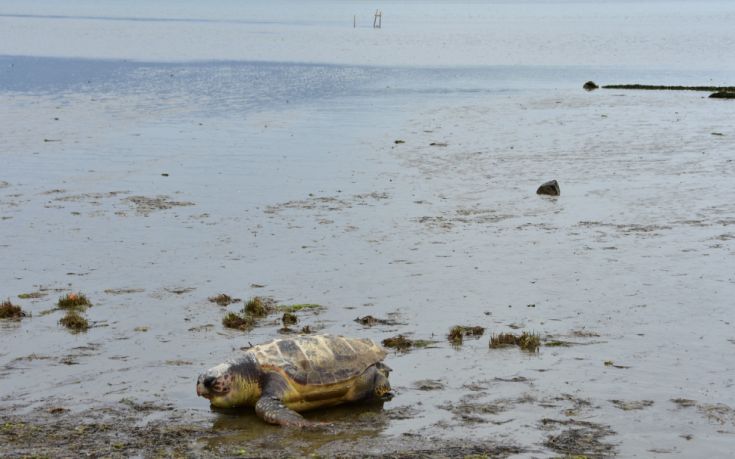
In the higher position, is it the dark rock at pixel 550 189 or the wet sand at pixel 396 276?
the dark rock at pixel 550 189

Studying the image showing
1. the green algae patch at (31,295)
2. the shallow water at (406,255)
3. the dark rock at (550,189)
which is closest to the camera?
the shallow water at (406,255)

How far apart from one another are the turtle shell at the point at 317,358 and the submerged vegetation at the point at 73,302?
523 cm

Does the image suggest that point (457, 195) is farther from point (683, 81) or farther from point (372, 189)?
point (683, 81)

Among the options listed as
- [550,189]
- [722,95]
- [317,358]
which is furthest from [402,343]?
[722,95]

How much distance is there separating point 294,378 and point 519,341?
3.70 m

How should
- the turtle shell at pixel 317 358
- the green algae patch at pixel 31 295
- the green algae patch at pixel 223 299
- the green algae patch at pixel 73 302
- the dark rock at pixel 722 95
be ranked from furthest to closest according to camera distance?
the dark rock at pixel 722 95 → the green algae patch at pixel 31 295 → the green algae patch at pixel 223 299 → the green algae patch at pixel 73 302 → the turtle shell at pixel 317 358

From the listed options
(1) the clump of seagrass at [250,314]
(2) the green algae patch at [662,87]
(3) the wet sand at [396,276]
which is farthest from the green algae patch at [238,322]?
(2) the green algae patch at [662,87]

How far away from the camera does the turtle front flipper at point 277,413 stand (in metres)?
11.2

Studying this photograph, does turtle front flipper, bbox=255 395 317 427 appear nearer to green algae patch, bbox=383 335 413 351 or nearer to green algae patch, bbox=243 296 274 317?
green algae patch, bbox=383 335 413 351

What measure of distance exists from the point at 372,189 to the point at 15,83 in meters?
40.7

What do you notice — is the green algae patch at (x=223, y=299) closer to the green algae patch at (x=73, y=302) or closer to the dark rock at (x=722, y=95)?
the green algae patch at (x=73, y=302)

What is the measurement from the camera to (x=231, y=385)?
38.2ft

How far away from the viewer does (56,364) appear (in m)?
13.4

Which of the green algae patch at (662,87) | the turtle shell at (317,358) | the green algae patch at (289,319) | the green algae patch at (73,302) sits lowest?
the green algae patch at (73,302)
